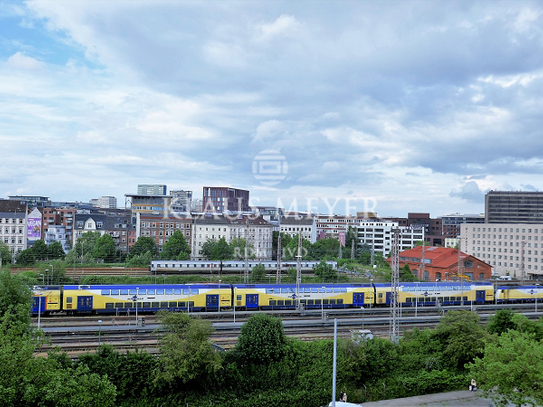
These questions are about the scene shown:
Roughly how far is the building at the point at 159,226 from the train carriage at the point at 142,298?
41059 millimetres

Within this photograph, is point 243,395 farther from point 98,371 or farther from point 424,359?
point 424,359

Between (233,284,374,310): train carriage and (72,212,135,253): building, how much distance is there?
4547 centimetres

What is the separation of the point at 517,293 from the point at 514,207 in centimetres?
7388

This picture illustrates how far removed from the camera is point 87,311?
107ft

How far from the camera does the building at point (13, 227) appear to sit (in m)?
65.8

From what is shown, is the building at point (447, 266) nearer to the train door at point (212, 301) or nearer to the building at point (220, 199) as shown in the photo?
the train door at point (212, 301)

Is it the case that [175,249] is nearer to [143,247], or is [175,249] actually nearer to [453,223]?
[143,247]

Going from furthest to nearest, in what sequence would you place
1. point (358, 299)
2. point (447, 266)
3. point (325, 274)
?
point (447, 266) → point (325, 274) → point (358, 299)

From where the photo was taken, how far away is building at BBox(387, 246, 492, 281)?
56.4 m

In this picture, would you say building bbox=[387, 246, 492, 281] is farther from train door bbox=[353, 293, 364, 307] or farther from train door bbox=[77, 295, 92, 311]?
train door bbox=[77, 295, 92, 311]

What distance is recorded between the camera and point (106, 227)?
76375mm

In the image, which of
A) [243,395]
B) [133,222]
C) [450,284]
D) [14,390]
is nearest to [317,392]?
[243,395]

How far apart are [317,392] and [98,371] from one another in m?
10.2

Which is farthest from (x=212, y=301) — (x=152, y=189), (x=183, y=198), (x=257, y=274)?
(x=152, y=189)
